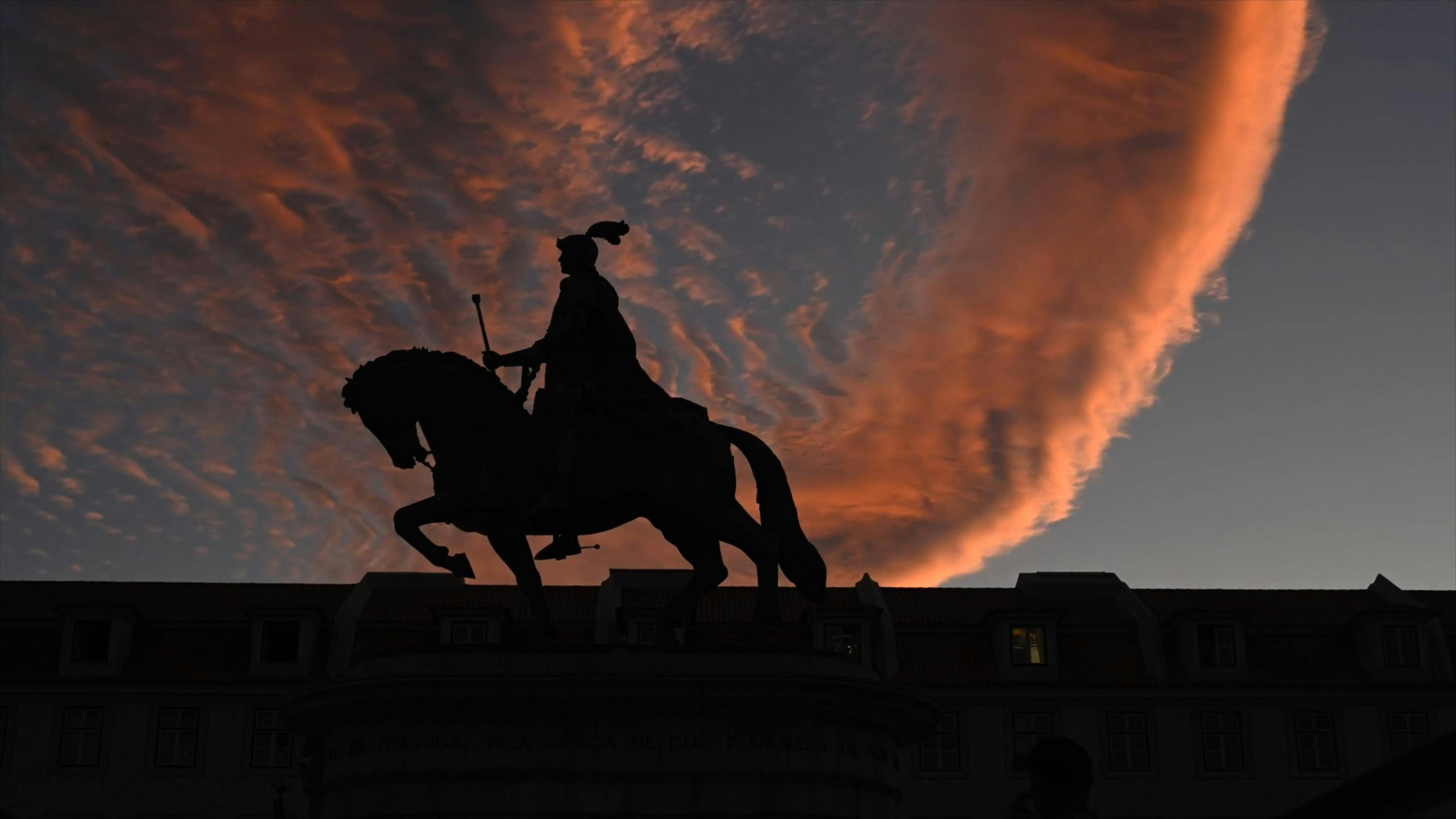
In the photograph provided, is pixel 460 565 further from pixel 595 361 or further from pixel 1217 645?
pixel 1217 645

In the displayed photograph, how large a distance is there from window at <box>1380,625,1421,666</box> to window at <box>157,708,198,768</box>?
124 feet

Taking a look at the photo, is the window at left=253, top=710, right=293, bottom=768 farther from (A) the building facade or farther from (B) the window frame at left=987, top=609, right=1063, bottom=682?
(B) the window frame at left=987, top=609, right=1063, bottom=682

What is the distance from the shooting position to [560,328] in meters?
22.0

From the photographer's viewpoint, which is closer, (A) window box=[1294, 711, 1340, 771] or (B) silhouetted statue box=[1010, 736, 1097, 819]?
(B) silhouetted statue box=[1010, 736, 1097, 819]

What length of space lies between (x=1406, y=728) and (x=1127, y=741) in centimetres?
896

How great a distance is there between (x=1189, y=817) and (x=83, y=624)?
3546 centimetres

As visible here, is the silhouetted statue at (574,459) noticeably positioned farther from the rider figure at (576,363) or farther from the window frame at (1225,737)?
the window frame at (1225,737)

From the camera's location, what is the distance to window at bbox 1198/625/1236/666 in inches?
2231

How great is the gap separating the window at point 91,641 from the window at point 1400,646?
4076 cm

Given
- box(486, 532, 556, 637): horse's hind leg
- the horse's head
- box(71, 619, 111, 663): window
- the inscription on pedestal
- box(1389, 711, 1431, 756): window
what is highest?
box(71, 619, 111, 663): window

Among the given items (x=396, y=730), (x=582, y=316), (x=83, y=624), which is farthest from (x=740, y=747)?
(x=83, y=624)

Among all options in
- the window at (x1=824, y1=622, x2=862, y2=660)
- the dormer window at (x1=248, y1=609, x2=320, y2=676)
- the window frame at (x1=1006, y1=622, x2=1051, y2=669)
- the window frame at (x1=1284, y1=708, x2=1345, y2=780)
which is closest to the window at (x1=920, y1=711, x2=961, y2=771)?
the window frame at (x1=1006, y1=622, x2=1051, y2=669)

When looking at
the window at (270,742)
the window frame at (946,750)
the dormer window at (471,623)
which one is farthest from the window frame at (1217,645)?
the window at (270,742)

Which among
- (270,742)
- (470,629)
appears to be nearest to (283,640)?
(270,742)
